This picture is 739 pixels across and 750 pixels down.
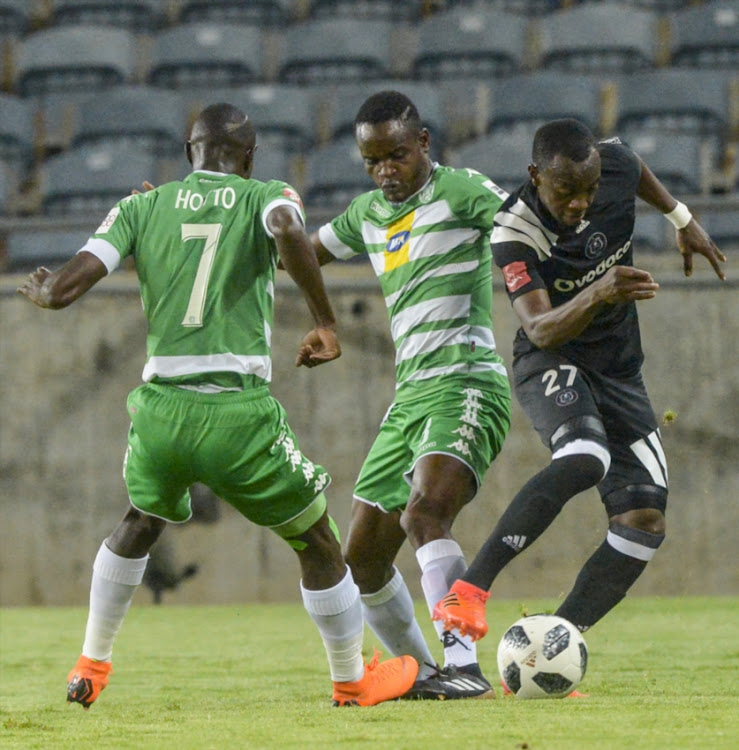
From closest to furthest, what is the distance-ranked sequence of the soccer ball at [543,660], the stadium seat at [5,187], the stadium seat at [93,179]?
the soccer ball at [543,660] < the stadium seat at [93,179] < the stadium seat at [5,187]

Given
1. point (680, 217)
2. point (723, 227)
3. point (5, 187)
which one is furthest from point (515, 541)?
point (5, 187)

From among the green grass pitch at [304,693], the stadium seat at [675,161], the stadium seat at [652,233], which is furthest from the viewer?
the stadium seat at [675,161]

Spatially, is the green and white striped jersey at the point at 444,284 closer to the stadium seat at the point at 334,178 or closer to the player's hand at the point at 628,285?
the player's hand at the point at 628,285

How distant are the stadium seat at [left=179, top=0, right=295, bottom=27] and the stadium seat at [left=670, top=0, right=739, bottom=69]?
4173mm

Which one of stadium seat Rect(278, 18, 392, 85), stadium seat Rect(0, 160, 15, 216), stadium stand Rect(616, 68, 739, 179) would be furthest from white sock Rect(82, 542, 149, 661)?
stadium seat Rect(278, 18, 392, 85)

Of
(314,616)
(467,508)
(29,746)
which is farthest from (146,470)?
(467,508)

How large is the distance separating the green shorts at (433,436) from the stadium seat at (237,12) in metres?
9.86

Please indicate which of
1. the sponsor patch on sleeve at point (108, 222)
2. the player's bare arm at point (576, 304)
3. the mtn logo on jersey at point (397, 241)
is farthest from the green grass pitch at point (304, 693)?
the mtn logo on jersey at point (397, 241)

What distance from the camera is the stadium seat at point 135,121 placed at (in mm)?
12023

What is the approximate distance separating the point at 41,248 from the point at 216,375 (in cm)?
715

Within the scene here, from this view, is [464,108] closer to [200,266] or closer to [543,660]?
[200,266]

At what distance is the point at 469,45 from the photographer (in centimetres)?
1266

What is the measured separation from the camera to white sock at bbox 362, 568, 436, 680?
4402 millimetres

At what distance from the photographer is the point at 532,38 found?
13.1 metres
